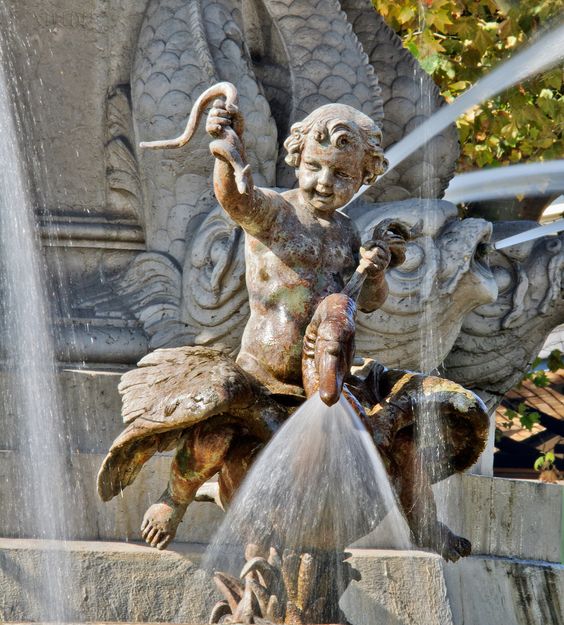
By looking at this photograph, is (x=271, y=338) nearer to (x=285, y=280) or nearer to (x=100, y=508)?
(x=285, y=280)

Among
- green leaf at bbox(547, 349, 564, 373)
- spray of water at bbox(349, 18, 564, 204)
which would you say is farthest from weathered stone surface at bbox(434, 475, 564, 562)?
green leaf at bbox(547, 349, 564, 373)

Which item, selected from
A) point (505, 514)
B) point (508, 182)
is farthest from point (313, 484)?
point (508, 182)

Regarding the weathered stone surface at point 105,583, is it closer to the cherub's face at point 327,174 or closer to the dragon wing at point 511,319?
the cherub's face at point 327,174

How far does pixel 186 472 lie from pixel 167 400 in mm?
260

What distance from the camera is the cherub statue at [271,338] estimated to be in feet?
14.8

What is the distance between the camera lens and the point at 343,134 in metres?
4.80

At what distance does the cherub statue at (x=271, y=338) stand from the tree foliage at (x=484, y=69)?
588 centimetres

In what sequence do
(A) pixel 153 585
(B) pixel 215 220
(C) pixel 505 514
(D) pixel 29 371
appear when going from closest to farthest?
(A) pixel 153 585 → (D) pixel 29 371 → (B) pixel 215 220 → (C) pixel 505 514

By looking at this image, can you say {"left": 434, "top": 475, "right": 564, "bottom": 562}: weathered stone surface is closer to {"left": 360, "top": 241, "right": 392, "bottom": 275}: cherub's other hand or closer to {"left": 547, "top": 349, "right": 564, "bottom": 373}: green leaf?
{"left": 360, "top": 241, "right": 392, "bottom": 275}: cherub's other hand

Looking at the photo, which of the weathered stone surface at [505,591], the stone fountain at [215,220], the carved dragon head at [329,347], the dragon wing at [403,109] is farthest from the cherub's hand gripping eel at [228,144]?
the dragon wing at [403,109]

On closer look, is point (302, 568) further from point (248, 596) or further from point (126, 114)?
point (126, 114)

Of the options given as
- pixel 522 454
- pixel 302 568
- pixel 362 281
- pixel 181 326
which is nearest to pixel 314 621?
pixel 302 568

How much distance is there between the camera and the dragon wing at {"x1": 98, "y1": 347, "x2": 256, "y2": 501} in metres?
4.43

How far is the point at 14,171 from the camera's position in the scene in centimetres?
664
